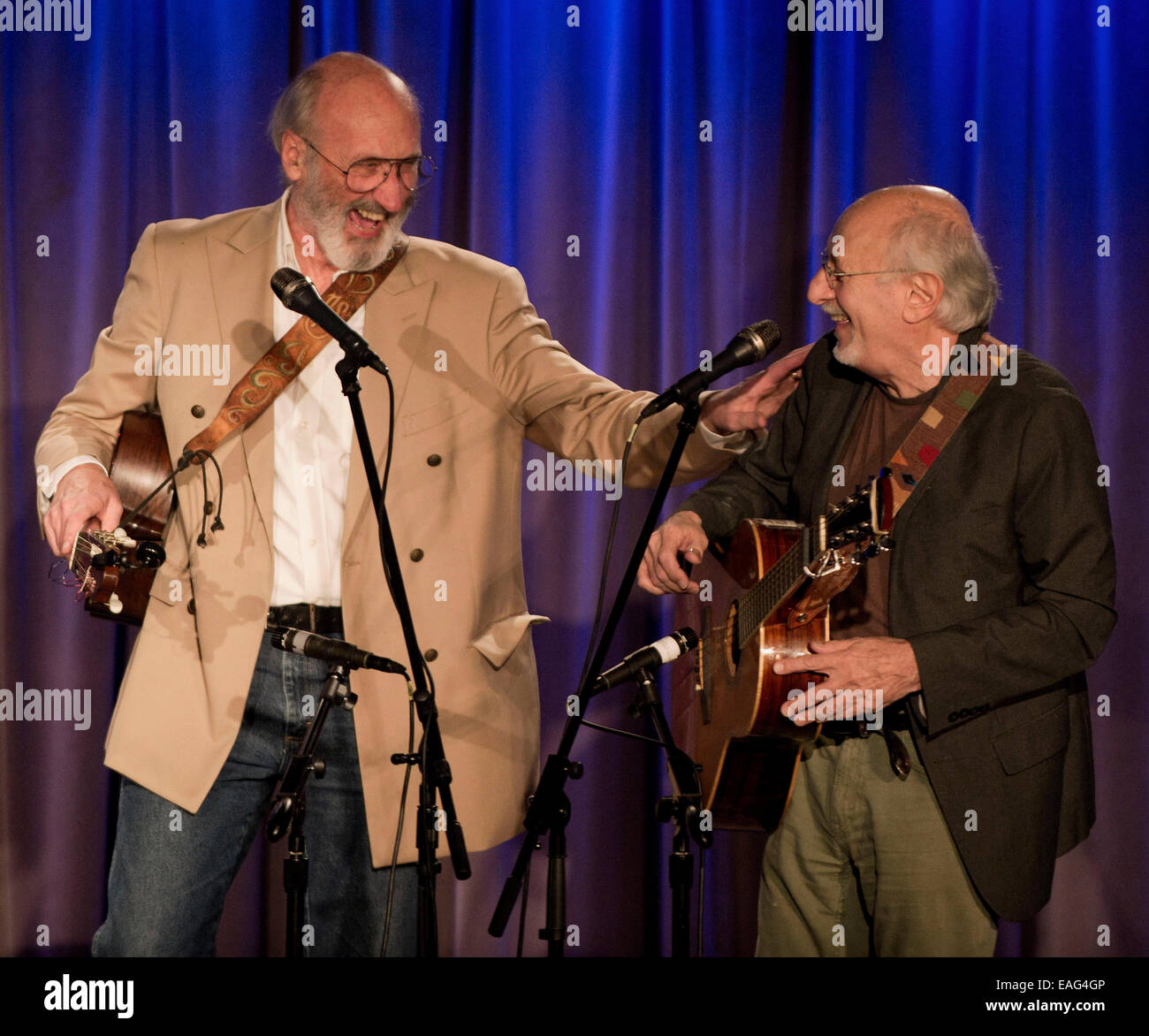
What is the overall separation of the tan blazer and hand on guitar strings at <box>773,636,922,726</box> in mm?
538

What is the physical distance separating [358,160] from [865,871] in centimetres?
192

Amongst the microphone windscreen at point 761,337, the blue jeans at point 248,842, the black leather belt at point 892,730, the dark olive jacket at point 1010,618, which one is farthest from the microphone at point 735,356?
the blue jeans at point 248,842

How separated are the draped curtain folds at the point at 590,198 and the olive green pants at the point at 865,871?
1.26 metres

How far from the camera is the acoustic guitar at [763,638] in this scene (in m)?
2.37

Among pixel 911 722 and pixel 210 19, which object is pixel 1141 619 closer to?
pixel 911 722

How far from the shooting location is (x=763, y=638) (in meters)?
2.59

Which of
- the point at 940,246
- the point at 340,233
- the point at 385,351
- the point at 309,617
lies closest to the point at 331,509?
the point at 309,617

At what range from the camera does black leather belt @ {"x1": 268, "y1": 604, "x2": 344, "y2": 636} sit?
2795 millimetres

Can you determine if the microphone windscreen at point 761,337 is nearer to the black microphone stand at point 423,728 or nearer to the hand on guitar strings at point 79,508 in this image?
the black microphone stand at point 423,728

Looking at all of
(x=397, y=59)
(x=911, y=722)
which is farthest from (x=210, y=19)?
(x=911, y=722)

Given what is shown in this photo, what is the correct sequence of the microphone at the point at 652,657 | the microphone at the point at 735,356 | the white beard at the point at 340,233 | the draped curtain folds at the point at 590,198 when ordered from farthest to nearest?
the draped curtain folds at the point at 590,198 < the white beard at the point at 340,233 < the microphone at the point at 652,657 < the microphone at the point at 735,356

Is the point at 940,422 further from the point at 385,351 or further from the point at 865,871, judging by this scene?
the point at 385,351

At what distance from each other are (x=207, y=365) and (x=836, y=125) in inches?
87.0

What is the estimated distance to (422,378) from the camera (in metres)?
2.91
